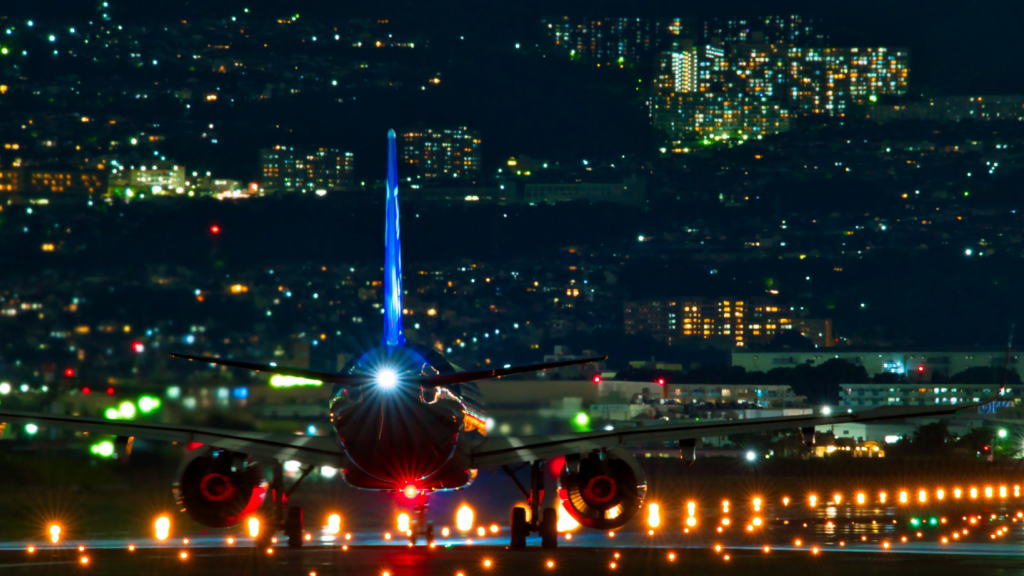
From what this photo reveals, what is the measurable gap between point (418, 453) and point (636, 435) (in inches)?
161

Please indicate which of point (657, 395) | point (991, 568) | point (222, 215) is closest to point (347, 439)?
point (991, 568)

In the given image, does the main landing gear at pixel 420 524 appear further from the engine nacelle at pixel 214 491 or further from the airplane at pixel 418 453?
the engine nacelle at pixel 214 491

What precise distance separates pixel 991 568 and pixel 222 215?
123505mm

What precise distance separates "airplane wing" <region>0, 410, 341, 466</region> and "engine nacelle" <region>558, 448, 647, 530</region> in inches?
171

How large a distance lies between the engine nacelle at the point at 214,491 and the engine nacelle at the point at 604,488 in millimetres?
5815

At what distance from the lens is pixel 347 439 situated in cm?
3666

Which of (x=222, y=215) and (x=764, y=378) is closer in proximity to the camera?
(x=764, y=378)

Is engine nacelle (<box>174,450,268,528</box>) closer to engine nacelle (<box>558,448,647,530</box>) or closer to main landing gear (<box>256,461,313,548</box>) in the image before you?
main landing gear (<box>256,461,313,548</box>)

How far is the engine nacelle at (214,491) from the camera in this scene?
3834cm

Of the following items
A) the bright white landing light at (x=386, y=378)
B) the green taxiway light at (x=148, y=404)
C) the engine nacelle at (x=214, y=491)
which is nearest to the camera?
the bright white landing light at (x=386, y=378)

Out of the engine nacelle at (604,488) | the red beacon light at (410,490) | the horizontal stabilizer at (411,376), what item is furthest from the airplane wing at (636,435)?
the horizontal stabilizer at (411,376)

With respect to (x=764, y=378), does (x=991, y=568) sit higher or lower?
lower

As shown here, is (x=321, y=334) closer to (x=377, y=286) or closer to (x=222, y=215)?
(x=377, y=286)

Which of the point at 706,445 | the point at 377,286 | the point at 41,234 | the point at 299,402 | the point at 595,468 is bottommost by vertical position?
the point at 595,468
